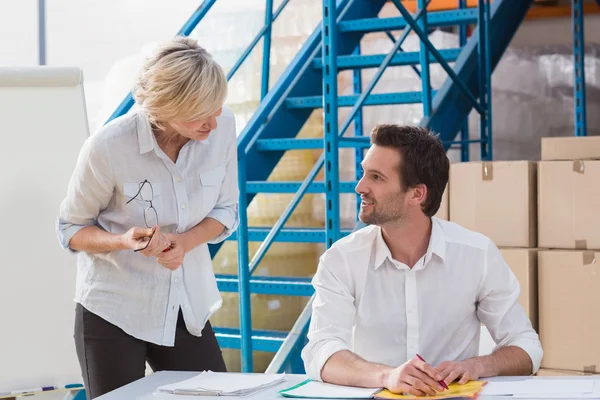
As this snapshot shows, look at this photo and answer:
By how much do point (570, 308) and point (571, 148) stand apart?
0.70 meters

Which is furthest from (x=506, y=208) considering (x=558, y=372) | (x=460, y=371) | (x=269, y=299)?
(x=269, y=299)

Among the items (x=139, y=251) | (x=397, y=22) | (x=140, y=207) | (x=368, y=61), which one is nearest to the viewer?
(x=139, y=251)

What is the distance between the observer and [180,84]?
6.32 ft

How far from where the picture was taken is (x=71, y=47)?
5473 mm

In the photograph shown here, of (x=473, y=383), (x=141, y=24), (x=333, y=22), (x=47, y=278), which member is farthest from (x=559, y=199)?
(x=141, y=24)

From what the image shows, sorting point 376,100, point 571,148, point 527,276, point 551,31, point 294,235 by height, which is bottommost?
point 527,276

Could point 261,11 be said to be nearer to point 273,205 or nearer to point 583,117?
point 273,205

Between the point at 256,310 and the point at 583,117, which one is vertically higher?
the point at 583,117

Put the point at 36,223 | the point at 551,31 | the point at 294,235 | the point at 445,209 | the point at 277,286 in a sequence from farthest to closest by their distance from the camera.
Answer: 1. the point at 551,31
2. the point at 294,235
3. the point at 277,286
4. the point at 445,209
5. the point at 36,223

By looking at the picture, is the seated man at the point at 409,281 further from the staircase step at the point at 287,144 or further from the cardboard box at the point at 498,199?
the staircase step at the point at 287,144

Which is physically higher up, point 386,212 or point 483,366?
point 386,212

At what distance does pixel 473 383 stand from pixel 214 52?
11.5 feet

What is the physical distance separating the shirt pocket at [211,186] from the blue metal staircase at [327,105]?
3.68 feet

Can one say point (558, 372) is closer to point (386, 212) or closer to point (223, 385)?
point (386, 212)
